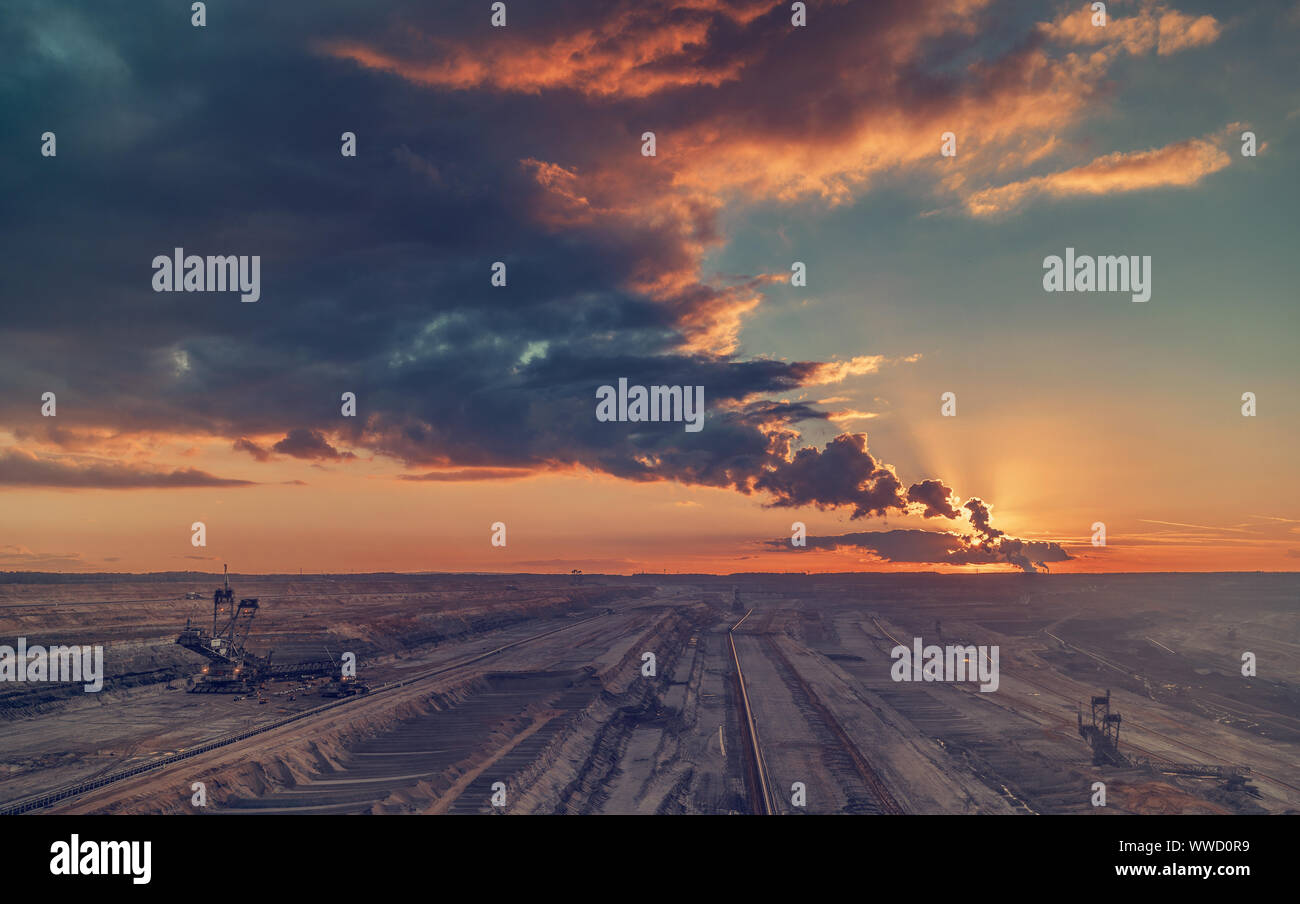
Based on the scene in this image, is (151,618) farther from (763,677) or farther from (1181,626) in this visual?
(1181,626)

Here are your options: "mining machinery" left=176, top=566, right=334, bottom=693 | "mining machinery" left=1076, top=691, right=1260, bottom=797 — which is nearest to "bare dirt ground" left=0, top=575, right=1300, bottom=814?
"mining machinery" left=1076, top=691, right=1260, bottom=797

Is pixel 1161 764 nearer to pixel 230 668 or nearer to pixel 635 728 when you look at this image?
pixel 635 728

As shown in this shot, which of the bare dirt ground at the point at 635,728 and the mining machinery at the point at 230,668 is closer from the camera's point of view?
the bare dirt ground at the point at 635,728

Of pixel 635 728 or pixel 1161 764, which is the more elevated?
pixel 635 728

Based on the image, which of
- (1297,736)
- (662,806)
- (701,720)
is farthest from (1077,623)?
(662,806)

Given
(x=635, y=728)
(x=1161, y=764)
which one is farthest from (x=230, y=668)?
(x=1161, y=764)

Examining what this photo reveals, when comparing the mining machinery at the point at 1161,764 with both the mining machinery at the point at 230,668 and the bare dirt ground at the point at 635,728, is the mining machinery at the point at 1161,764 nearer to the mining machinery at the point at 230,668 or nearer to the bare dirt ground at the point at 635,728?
the bare dirt ground at the point at 635,728

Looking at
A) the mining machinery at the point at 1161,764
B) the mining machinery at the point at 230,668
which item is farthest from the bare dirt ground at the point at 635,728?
the mining machinery at the point at 230,668

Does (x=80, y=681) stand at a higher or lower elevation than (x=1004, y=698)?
higher

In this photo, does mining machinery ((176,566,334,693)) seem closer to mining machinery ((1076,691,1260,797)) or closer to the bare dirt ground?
the bare dirt ground
